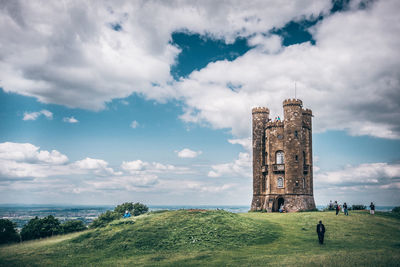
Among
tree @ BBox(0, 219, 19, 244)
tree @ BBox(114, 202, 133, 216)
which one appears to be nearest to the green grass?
tree @ BBox(0, 219, 19, 244)

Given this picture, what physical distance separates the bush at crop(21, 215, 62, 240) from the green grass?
52.5ft

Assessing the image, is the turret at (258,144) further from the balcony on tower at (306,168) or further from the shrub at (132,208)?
the shrub at (132,208)

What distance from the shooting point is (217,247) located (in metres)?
27.1

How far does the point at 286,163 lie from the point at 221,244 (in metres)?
29.8

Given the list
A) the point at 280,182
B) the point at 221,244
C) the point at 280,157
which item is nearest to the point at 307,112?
the point at 280,157

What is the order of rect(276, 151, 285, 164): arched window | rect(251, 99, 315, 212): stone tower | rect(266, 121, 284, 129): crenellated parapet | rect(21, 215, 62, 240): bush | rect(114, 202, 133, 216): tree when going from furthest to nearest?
rect(114, 202, 133, 216): tree, rect(266, 121, 284, 129): crenellated parapet, rect(276, 151, 285, 164): arched window, rect(251, 99, 315, 212): stone tower, rect(21, 215, 62, 240): bush

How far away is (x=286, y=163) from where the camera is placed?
54469 millimetres

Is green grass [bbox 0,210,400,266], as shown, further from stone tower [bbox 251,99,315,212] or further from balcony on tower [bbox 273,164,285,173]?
balcony on tower [bbox 273,164,285,173]

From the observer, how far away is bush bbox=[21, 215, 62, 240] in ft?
148

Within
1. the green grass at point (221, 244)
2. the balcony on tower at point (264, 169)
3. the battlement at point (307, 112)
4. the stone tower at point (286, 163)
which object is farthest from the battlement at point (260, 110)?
the green grass at point (221, 244)

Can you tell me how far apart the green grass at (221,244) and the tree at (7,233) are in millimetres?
14777

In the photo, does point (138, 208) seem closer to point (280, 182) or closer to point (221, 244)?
point (280, 182)

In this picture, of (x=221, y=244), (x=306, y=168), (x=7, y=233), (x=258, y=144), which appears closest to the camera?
(x=221, y=244)

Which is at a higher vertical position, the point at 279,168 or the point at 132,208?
the point at 279,168
